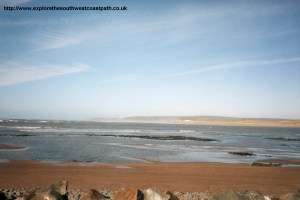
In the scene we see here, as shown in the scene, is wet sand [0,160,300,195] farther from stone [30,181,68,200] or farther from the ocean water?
stone [30,181,68,200]

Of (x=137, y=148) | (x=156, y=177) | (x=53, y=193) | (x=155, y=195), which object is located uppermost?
(x=53, y=193)

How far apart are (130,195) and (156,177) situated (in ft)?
27.0

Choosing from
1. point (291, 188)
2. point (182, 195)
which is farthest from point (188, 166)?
point (182, 195)

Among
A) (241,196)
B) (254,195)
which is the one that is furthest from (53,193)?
(254,195)

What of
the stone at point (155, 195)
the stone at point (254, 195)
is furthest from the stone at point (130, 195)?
the stone at point (254, 195)

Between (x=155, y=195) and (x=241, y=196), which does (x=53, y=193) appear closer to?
(x=155, y=195)

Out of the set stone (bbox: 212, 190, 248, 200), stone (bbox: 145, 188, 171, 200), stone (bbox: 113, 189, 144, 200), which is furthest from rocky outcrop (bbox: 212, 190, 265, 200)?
stone (bbox: 113, 189, 144, 200)

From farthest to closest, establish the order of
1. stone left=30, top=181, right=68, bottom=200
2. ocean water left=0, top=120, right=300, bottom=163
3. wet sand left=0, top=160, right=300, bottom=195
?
1. ocean water left=0, top=120, right=300, bottom=163
2. wet sand left=0, top=160, right=300, bottom=195
3. stone left=30, top=181, right=68, bottom=200

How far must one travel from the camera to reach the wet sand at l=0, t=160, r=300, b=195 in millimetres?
13680

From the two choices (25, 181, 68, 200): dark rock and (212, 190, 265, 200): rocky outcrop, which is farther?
(212, 190, 265, 200): rocky outcrop

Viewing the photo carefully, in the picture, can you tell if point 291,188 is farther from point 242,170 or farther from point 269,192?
point 242,170

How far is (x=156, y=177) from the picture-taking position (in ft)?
51.3

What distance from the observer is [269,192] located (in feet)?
43.5

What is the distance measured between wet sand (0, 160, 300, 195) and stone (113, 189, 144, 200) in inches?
211
